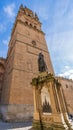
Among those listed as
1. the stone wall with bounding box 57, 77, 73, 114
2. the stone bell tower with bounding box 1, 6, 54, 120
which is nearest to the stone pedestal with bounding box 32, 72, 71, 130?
the stone bell tower with bounding box 1, 6, 54, 120

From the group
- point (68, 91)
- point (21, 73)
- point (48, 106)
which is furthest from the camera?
point (68, 91)

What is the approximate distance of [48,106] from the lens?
4793 millimetres

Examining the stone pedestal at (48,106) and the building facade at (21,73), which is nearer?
the stone pedestal at (48,106)

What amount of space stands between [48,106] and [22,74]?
6.66m

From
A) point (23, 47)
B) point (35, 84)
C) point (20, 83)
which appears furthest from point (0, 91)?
point (35, 84)

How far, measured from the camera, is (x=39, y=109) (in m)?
4.96

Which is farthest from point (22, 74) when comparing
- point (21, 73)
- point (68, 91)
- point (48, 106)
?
point (68, 91)

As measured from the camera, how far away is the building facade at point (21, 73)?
9.15 m

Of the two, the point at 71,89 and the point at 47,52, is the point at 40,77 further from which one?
the point at 71,89

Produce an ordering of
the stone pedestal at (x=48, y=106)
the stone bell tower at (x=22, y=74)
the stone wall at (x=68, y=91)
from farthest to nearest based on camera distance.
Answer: the stone wall at (x=68, y=91)
the stone bell tower at (x=22, y=74)
the stone pedestal at (x=48, y=106)

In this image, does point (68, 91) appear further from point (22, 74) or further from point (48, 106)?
point (48, 106)

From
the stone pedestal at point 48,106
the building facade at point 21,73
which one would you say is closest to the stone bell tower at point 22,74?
the building facade at point 21,73

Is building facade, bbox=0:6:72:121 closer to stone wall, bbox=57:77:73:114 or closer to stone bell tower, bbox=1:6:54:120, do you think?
stone bell tower, bbox=1:6:54:120

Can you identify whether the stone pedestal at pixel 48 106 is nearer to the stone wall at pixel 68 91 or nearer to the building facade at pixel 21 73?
the building facade at pixel 21 73
